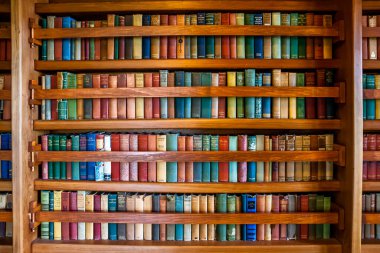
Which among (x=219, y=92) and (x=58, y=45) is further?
(x=58, y=45)

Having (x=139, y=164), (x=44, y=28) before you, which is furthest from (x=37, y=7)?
(x=139, y=164)

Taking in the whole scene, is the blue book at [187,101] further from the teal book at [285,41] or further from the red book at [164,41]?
the teal book at [285,41]

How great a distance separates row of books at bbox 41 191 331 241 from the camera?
1896 millimetres

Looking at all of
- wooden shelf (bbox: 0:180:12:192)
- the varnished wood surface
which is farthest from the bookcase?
wooden shelf (bbox: 0:180:12:192)

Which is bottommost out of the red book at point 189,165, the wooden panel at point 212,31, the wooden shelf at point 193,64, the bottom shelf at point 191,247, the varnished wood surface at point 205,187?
the bottom shelf at point 191,247

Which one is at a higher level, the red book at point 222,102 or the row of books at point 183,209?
the red book at point 222,102

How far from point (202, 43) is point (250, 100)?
0.51 m

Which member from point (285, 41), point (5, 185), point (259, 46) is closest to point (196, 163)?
point (259, 46)

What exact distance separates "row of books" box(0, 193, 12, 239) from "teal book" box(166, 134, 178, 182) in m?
1.12

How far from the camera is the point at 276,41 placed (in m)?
1.91

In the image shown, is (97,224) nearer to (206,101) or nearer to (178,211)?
(178,211)

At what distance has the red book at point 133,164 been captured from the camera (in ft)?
6.22

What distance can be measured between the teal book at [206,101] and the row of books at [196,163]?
16 centimetres

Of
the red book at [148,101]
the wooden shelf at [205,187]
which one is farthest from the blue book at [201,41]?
the wooden shelf at [205,187]
